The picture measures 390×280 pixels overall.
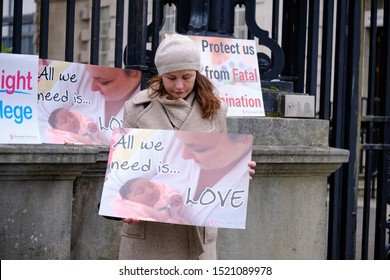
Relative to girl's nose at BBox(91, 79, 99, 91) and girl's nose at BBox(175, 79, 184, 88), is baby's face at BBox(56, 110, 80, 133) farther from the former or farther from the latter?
girl's nose at BBox(175, 79, 184, 88)

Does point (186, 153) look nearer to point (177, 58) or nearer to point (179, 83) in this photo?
point (179, 83)

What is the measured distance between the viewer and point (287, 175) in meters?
6.84

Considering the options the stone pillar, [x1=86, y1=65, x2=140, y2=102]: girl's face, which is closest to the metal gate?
[x1=86, y1=65, x2=140, y2=102]: girl's face

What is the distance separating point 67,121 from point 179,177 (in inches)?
54.5

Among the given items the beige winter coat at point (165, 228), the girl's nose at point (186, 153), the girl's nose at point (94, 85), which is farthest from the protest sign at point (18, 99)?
the girl's nose at point (186, 153)

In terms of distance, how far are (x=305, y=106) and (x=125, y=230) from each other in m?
2.47

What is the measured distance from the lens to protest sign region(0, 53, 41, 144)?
5793mm

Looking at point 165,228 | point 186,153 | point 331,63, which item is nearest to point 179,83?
point 186,153

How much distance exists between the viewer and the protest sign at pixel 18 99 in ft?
19.0

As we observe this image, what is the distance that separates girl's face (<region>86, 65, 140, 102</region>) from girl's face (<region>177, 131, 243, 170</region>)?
1.53m

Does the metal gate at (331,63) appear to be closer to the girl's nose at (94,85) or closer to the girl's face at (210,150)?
the girl's nose at (94,85)

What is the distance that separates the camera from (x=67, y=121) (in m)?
6.10

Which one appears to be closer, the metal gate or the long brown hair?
the long brown hair

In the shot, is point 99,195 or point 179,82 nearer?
point 179,82
